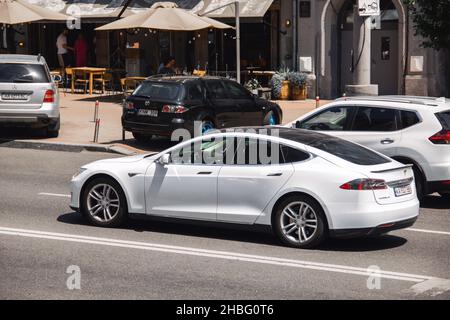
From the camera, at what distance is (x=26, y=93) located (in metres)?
21.3

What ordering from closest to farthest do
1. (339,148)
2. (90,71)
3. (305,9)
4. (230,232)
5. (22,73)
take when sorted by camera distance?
(339,148) < (230,232) < (22,73) < (305,9) < (90,71)

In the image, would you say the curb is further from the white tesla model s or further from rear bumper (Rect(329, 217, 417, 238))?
rear bumper (Rect(329, 217, 417, 238))

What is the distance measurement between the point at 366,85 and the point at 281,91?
837cm

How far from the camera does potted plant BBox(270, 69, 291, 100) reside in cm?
3034

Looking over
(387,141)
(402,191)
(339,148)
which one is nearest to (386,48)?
(387,141)

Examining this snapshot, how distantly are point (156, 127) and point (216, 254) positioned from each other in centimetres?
949

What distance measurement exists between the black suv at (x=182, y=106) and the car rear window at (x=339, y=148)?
8.01 m

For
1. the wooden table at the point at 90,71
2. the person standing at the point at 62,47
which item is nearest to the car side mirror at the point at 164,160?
the wooden table at the point at 90,71

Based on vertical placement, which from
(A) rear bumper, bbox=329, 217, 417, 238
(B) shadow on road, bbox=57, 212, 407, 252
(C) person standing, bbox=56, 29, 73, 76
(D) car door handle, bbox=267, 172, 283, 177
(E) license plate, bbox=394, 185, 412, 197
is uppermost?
(C) person standing, bbox=56, 29, 73, 76

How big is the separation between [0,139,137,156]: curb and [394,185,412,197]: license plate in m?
9.66

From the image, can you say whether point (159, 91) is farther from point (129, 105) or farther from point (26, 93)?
point (26, 93)

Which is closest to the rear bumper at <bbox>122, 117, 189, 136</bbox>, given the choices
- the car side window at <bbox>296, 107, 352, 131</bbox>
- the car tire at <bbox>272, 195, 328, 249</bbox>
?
the car side window at <bbox>296, 107, 352, 131</bbox>

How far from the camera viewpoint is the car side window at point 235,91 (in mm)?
21797
